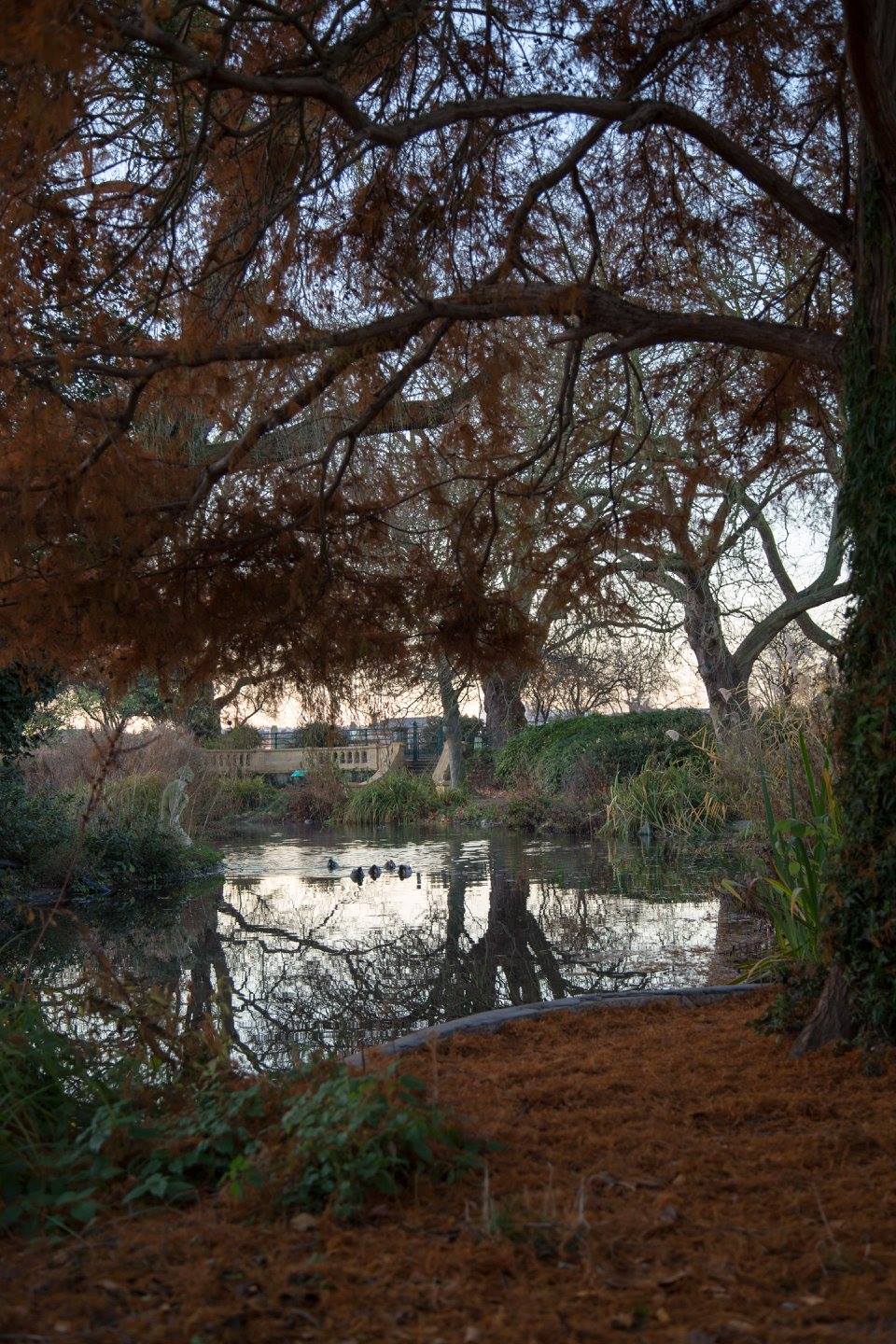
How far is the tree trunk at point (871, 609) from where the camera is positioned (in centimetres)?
343

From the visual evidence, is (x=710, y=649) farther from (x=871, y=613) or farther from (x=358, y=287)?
(x=871, y=613)

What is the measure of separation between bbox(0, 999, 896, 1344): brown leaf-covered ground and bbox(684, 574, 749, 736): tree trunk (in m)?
12.2

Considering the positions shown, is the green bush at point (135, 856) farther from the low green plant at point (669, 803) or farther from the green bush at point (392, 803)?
the green bush at point (392, 803)

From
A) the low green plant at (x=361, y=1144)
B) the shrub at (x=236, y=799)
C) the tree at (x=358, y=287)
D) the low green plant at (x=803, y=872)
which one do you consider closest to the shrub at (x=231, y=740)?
the shrub at (x=236, y=799)

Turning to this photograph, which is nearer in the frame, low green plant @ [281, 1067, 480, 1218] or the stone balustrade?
low green plant @ [281, 1067, 480, 1218]

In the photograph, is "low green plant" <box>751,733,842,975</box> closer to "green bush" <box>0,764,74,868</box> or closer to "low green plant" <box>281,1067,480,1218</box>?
"low green plant" <box>281,1067,480,1218</box>

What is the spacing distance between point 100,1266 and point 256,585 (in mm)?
2503

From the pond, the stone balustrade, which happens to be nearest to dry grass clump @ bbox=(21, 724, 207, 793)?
the pond

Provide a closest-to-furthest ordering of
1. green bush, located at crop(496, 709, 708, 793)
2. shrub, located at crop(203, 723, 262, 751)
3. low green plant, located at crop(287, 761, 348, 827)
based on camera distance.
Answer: green bush, located at crop(496, 709, 708, 793), low green plant, located at crop(287, 761, 348, 827), shrub, located at crop(203, 723, 262, 751)

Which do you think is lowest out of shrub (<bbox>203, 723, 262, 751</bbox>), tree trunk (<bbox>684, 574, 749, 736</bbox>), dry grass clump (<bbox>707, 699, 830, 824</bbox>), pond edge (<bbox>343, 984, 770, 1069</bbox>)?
pond edge (<bbox>343, 984, 770, 1069</bbox>)

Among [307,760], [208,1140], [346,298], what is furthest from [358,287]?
[307,760]

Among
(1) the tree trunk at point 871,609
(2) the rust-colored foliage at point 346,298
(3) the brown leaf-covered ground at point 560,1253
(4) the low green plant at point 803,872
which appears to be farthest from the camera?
(4) the low green plant at point 803,872

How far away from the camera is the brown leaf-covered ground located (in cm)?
194

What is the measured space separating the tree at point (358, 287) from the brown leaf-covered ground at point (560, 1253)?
3.15 ft
